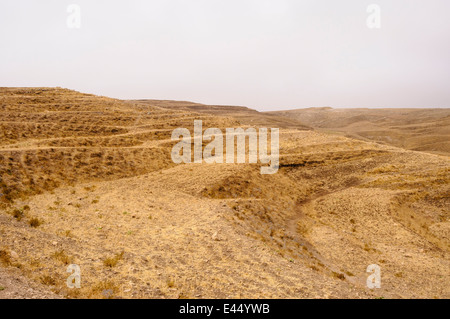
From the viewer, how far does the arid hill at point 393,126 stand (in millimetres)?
55906

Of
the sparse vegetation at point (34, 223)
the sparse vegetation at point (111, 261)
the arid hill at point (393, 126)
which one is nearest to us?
the sparse vegetation at point (111, 261)

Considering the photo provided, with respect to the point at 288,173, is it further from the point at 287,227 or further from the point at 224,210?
the point at 224,210

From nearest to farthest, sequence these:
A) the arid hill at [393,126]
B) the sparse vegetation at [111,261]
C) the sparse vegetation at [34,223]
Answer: the sparse vegetation at [111,261] → the sparse vegetation at [34,223] → the arid hill at [393,126]

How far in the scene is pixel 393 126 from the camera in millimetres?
80500

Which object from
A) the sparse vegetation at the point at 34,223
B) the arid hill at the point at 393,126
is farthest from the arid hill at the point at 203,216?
the arid hill at the point at 393,126

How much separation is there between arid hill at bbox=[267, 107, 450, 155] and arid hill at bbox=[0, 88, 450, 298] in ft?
124

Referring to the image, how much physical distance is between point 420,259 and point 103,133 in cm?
2361

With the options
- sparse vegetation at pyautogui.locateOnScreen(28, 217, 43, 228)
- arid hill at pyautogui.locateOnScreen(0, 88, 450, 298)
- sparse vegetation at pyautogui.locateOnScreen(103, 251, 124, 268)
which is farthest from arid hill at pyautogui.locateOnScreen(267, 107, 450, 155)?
sparse vegetation at pyautogui.locateOnScreen(28, 217, 43, 228)

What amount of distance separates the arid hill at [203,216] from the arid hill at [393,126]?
124 ft

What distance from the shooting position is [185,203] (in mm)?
15047

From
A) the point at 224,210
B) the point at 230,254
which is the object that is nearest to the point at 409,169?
the point at 224,210

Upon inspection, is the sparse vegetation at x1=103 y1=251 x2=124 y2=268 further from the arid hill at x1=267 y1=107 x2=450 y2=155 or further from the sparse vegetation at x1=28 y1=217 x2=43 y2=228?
the arid hill at x1=267 y1=107 x2=450 y2=155

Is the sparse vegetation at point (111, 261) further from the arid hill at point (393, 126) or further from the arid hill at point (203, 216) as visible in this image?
the arid hill at point (393, 126)
